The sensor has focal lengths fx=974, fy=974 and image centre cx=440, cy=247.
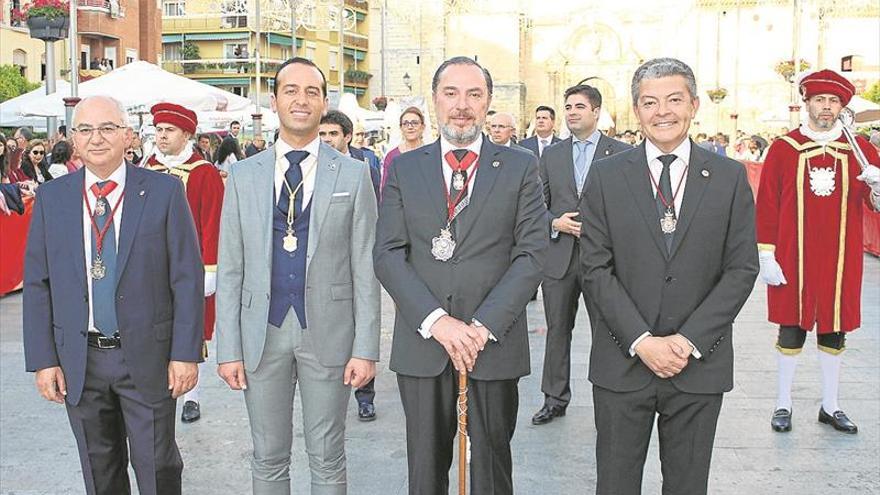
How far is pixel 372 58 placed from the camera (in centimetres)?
5522

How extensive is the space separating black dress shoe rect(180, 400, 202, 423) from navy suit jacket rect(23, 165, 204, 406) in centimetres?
224

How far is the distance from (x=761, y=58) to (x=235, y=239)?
150ft

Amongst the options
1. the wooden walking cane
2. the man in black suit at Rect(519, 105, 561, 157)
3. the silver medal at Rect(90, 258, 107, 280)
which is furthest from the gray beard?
the man in black suit at Rect(519, 105, 561, 157)

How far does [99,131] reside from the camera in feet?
12.4

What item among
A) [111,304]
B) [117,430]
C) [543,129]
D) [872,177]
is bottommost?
[117,430]

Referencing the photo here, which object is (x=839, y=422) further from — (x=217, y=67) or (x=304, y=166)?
(x=217, y=67)

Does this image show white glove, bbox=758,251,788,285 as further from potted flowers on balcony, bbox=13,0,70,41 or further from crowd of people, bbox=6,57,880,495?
potted flowers on balcony, bbox=13,0,70,41

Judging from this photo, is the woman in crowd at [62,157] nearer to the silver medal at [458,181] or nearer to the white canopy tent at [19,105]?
the white canopy tent at [19,105]

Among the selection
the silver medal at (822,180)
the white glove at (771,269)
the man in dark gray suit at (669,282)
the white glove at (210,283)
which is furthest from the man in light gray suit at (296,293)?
the silver medal at (822,180)

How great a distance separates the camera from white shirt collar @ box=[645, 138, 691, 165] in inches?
144

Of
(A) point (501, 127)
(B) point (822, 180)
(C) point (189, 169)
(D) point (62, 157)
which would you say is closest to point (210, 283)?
(C) point (189, 169)

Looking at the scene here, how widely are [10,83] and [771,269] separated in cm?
2868

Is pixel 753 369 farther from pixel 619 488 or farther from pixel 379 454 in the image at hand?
pixel 619 488

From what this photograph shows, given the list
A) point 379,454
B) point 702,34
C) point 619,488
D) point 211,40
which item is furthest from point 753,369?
point 211,40
